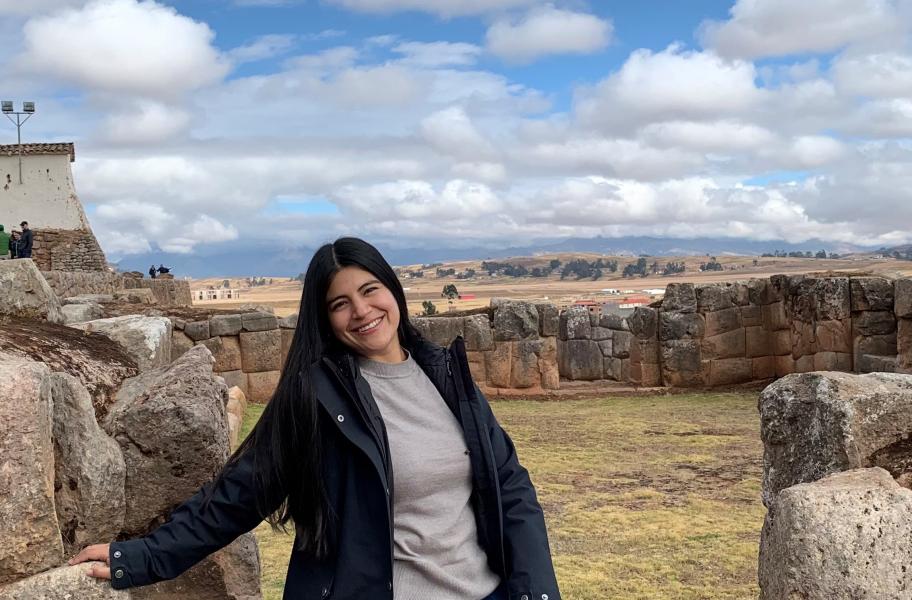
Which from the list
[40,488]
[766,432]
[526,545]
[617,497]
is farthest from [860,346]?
[40,488]

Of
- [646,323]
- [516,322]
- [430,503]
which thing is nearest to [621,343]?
[646,323]

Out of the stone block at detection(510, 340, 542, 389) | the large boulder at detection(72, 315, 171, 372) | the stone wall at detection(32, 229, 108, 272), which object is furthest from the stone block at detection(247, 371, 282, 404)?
the stone wall at detection(32, 229, 108, 272)

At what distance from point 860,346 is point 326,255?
16.2 m

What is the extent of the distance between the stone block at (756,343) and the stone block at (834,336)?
164 cm

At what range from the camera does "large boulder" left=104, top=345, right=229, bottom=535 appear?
347 centimetres

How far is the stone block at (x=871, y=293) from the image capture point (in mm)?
17297

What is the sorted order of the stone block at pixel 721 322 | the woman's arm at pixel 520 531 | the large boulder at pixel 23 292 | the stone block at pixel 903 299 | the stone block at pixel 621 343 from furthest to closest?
the stone block at pixel 621 343
the stone block at pixel 721 322
the stone block at pixel 903 299
the large boulder at pixel 23 292
the woman's arm at pixel 520 531

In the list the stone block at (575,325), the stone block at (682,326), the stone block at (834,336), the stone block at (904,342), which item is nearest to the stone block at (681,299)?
the stone block at (682,326)

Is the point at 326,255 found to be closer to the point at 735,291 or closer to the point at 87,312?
the point at 87,312

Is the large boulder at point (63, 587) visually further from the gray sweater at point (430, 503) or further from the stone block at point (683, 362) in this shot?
the stone block at point (683, 362)

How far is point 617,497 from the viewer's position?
1030cm

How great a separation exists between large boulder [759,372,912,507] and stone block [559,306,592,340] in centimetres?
1637

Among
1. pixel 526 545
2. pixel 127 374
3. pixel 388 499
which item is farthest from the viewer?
pixel 127 374

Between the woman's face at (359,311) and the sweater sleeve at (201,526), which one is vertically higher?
the woman's face at (359,311)
